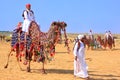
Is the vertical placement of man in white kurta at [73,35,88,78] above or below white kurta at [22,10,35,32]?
below

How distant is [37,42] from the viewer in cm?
1628

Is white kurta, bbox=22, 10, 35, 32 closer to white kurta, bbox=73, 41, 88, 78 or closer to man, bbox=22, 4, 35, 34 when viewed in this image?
man, bbox=22, 4, 35, 34

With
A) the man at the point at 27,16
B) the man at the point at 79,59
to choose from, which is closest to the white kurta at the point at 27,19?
the man at the point at 27,16

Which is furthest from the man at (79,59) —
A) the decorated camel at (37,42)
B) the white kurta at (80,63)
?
the decorated camel at (37,42)

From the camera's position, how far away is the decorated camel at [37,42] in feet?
53.6

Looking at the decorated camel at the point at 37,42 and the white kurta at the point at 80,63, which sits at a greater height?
the decorated camel at the point at 37,42

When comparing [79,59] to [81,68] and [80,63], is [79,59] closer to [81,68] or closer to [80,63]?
[80,63]

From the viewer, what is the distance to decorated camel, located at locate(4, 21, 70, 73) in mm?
16328

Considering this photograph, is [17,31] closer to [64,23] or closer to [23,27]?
[23,27]

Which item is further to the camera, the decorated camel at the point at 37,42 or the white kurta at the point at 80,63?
the decorated camel at the point at 37,42

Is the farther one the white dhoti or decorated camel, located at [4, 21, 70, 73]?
decorated camel, located at [4, 21, 70, 73]

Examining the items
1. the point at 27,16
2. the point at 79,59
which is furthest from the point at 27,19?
the point at 79,59

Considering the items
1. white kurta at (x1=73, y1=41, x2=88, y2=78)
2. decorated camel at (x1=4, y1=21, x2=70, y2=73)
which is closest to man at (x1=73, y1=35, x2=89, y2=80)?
white kurta at (x1=73, y1=41, x2=88, y2=78)

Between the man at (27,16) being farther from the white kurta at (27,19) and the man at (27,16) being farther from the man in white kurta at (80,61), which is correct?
the man in white kurta at (80,61)
